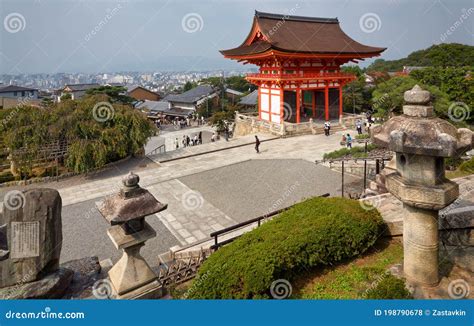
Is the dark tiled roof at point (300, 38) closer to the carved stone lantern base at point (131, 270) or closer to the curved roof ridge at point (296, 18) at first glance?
the curved roof ridge at point (296, 18)

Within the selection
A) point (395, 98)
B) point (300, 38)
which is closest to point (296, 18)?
point (300, 38)

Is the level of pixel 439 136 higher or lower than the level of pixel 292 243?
higher

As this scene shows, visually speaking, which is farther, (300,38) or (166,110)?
(166,110)

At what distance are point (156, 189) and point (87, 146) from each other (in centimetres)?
617

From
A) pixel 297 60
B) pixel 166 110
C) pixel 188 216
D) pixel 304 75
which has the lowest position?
pixel 188 216

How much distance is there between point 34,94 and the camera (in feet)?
258

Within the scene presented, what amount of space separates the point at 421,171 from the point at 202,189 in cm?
1153

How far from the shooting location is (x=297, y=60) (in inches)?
1081

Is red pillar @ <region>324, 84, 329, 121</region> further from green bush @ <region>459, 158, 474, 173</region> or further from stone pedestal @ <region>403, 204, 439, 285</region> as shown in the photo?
stone pedestal @ <region>403, 204, 439, 285</region>

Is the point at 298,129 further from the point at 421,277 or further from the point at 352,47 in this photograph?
the point at 421,277

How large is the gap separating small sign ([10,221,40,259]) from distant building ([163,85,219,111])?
2247 inches

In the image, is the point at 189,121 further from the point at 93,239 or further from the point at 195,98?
the point at 93,239

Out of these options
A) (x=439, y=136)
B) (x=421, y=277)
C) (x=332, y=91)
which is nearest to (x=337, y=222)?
(x=421, y=277)

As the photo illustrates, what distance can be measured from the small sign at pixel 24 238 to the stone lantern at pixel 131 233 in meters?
1.37
